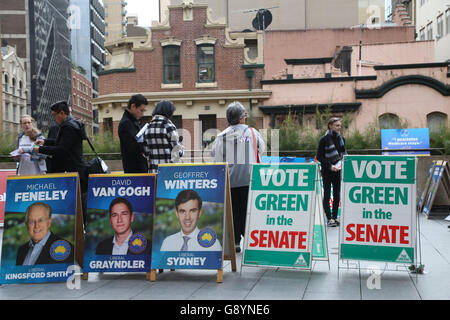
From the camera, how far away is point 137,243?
240 inches

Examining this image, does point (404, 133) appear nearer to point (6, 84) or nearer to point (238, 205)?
point (238, 205)

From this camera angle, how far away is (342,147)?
10.3 metres

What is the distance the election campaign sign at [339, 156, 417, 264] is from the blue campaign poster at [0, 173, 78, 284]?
306 centimetres

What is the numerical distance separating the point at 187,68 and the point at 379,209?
2562 cm

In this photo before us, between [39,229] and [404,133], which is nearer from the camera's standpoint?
[39,229]

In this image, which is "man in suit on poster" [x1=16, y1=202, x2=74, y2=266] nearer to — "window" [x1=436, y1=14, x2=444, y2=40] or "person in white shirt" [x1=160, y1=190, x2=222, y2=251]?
"person in white shirt" [x1=160, y1=190, x2=222, y2=251]

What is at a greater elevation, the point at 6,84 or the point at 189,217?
the point at 6,84

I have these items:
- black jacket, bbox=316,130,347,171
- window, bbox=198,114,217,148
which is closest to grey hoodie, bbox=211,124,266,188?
black jacket, bbox=316,130,347,171

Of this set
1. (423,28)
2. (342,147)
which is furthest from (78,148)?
(423,28)

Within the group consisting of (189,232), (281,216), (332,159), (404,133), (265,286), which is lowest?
(265,286)

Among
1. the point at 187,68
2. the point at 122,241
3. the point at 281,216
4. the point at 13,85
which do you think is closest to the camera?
the point at 122,241

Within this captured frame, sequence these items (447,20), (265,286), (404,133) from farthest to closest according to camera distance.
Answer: (447,20), (404,133), (265,286)

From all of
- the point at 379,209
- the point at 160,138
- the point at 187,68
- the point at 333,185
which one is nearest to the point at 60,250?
the point at 160,138

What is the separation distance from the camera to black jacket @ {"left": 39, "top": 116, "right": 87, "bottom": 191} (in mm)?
6672
